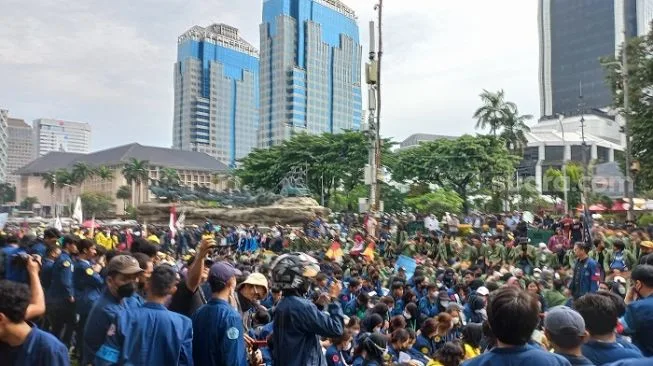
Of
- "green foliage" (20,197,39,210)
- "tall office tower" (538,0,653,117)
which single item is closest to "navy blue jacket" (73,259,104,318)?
"green foliage" (20,197,39,210)

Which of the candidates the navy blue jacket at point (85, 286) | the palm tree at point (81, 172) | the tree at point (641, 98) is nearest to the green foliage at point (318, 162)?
the tree at point (641, 98)

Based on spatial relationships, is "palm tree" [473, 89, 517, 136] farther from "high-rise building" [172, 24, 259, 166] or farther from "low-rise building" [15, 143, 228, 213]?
"high-rise building" [172, 24, 259, 166]

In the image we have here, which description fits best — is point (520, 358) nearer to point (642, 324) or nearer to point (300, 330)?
point (300, 330)

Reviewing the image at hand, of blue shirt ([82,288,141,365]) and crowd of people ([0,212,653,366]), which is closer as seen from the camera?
crowd of people ([0,212,653,366])

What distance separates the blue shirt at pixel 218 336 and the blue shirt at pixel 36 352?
113 centimetres

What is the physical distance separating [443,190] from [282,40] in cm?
7078

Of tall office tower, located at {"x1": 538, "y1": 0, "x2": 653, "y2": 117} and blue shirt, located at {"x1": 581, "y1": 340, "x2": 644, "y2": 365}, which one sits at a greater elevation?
tall office tower, located at {"x1": 538, "y1": 0, "x2": 653, "y2": 117}

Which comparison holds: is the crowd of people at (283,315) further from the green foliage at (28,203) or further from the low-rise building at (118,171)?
the green foliage at (28,203)

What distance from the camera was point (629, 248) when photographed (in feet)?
41.8

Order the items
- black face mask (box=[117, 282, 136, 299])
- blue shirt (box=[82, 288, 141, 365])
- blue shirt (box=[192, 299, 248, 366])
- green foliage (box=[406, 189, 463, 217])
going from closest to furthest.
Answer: blue shirt (box=[192, 299, 248, 366]) < blue shirt (box=[82, 288, 141, 365]) < black face mask (box=[117, 282, 136, 299]) < green foliage (box=[406, 189, 463, 217])

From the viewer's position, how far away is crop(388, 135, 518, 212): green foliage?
40.9 m

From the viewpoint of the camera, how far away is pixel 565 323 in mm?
2869

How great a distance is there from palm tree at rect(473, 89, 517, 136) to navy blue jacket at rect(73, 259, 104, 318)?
42.6 m

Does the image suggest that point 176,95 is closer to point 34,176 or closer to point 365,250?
point 34,176
